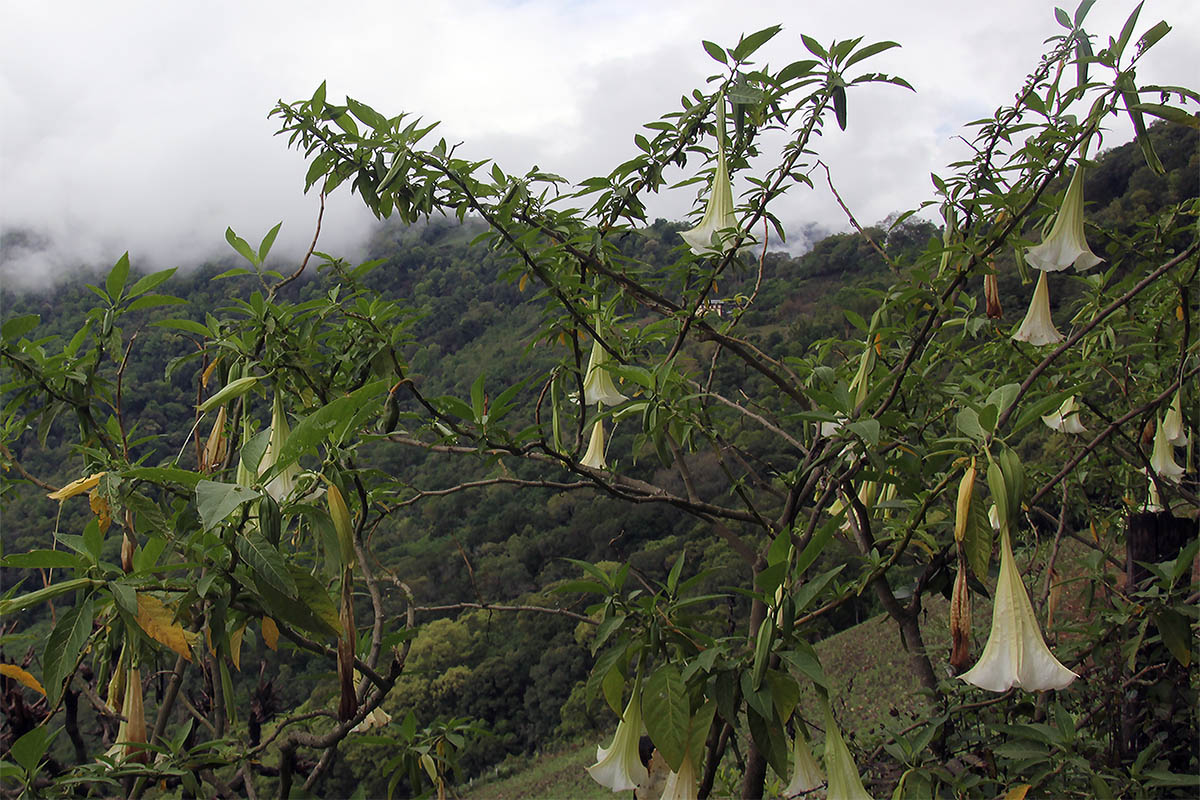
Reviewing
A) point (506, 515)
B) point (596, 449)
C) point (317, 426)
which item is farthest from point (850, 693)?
point (506, 515)

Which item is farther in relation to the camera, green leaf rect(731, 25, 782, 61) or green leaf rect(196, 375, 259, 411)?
green leaf rect(731, 25, 782, 61)

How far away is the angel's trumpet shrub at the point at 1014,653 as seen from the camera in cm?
82

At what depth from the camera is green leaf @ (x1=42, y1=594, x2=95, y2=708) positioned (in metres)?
0.79

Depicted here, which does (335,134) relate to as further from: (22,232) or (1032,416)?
(22,232)

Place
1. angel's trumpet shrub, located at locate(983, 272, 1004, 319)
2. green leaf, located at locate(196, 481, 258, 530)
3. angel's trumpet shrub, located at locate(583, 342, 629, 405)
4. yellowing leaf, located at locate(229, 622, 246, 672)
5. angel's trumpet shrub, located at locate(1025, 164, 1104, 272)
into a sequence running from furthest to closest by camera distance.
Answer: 1. angel's trumpet shrub, located at locate(583, 342, 629, 405)
2. angel's trumpet shrub, located at locate(983, 272, 1004, 319)
3. angel's trumpet shrub, located at locate(1025, 164, 1104, 272)
4. yellowing leaf, located at locate(229, 622, 246, 672)
5. green leaf, located at locate(196, 481, 258, 530)

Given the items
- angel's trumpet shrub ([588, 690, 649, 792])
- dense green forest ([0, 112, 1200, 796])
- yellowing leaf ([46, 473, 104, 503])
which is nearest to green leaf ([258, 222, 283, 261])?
yellowing leaf ([46, 473, 104, 503])

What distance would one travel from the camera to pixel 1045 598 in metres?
1.82

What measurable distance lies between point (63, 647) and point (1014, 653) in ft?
3.39

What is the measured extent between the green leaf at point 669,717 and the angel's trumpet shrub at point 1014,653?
0.33m

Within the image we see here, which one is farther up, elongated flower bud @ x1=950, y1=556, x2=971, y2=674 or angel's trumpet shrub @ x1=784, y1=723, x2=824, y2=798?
elongated flower bud @ x1=950, y1=556, x2=971, y2=674

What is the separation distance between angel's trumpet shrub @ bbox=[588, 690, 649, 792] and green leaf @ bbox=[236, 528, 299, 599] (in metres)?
0.51

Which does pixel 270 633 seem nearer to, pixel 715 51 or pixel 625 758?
pixel 625 758

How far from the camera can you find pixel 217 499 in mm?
740

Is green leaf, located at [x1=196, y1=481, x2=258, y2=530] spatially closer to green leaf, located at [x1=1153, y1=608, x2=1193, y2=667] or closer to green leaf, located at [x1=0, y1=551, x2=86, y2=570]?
green leaf, located at [x1=0, y1=551, x2=86, y2=570]
